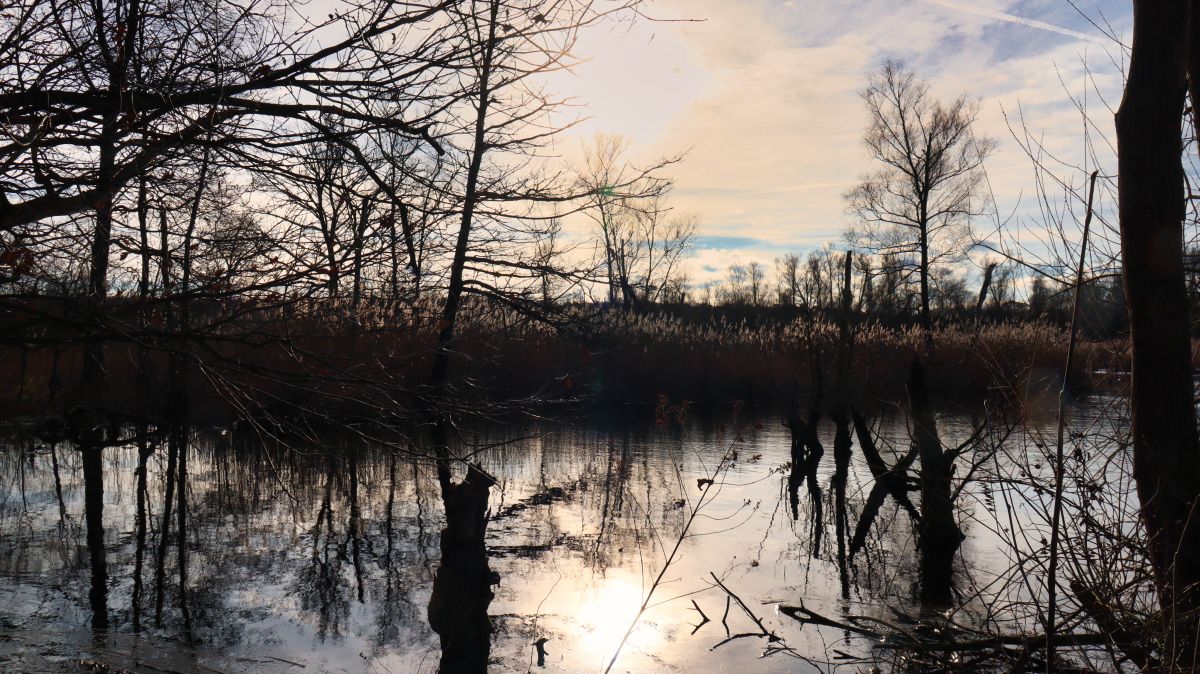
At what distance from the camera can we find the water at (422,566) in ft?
16.2

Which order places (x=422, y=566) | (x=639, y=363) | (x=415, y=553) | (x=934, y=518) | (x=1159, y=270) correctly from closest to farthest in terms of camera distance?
(x=1159, y=270)
(x=422, y=566)
(x=415, y=553)
(x=934, y=518)
(x=639, y=363)

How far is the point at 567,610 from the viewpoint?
5.72 meters

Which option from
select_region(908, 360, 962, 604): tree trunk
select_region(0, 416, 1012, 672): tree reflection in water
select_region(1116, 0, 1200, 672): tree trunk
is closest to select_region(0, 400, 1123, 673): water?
select_region(0, 416, 1012, 672): tree reflection in water

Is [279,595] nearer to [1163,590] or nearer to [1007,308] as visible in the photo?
[1163,590]

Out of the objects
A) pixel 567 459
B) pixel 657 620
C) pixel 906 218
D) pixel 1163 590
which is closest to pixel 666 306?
pixel 906 218

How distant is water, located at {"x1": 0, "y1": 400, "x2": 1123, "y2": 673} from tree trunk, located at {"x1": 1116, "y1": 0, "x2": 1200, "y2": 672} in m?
0.81

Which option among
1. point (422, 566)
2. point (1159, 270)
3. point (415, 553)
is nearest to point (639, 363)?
point (415, 553)

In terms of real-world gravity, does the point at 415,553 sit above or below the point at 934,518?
below

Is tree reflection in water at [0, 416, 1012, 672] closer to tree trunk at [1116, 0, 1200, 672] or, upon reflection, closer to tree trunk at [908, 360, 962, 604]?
tree trunk at [908, 360, 962, 604]

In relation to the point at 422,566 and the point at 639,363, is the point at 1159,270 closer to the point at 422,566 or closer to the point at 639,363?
the point at 422,566

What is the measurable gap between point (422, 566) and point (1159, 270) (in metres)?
4.96

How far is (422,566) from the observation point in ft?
21.5

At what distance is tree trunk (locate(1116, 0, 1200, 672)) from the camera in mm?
3904

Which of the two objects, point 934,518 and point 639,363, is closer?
point 934,518
